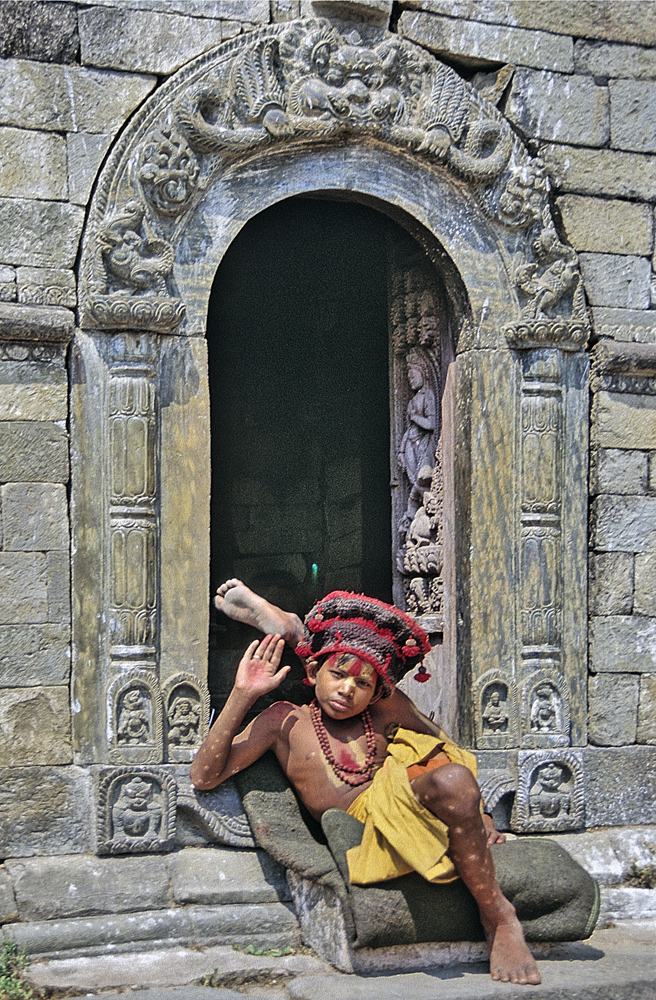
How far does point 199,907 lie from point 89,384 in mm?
2082

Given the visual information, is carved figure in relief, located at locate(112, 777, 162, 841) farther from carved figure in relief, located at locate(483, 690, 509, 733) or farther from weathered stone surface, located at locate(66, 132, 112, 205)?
weathered stone surface, located at locate(66, 132, 112, 205)

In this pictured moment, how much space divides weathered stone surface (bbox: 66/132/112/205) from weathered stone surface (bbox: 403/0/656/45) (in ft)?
4.88

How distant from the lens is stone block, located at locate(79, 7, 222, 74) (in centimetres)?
466

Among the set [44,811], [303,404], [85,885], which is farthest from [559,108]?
[85,885]

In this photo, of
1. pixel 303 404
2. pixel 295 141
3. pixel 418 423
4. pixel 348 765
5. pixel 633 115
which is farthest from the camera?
pixel 303 404

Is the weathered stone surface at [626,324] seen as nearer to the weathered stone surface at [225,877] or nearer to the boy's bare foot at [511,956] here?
the boy's bare foot at [511,956]

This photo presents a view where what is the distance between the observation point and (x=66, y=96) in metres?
4.64

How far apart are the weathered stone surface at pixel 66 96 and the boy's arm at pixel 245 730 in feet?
7.09

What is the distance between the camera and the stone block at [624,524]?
17.3ft

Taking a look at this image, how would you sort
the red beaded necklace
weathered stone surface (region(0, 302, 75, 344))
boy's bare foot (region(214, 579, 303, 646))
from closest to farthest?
1. weathered stone surface (region(0, 302, 75, 344))
2. the red beaded necklace
3. boy's bare foot (region(214, 579, 303, 646))

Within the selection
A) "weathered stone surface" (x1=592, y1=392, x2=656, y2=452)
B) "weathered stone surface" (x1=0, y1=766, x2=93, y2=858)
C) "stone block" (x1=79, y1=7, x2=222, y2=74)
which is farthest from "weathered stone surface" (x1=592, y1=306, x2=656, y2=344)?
"weathered stone surface" (x1=0, y1=766, x2=93, y2=858)

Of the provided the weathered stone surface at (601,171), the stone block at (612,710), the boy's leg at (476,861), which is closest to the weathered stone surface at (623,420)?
the weathered stone surface at (601,171)

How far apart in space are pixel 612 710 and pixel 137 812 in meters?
2.13

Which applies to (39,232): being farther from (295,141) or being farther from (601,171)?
(601,171)
